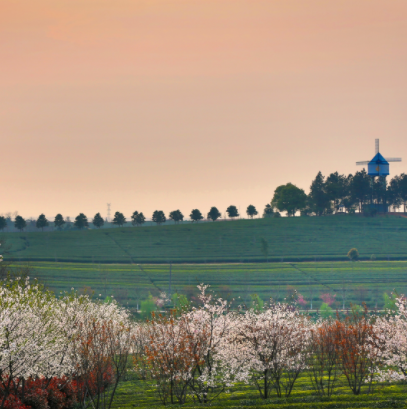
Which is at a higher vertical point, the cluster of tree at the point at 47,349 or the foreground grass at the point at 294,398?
the cluster of tree at the point at 47,349

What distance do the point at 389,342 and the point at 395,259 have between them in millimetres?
120996

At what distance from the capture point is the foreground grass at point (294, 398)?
24219 millimetres

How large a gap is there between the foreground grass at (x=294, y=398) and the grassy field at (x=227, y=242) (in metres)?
112

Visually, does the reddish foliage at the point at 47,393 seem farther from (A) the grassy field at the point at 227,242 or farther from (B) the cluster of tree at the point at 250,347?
(A) the grassy field at the point at 227,242

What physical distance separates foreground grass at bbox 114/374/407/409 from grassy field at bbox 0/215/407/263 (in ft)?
368

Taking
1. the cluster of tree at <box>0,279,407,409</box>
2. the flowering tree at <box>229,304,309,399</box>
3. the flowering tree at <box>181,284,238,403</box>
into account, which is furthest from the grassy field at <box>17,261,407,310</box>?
the flowering tree at <box>181,284,238,403</box>

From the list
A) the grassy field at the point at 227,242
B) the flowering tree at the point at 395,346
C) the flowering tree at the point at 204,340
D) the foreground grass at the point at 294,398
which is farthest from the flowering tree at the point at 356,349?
the grassy field at the point at 227,242

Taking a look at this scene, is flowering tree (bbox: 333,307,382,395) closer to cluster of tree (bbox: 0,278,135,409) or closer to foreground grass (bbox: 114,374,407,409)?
foreground grass (bbox: 114,374,407,409)

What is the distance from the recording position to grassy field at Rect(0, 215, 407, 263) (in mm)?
150500

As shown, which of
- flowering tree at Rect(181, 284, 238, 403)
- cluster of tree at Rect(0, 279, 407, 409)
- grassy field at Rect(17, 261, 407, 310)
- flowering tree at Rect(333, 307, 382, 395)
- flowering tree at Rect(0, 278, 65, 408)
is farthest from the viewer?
grassy field at Rect(17, 261, 407, 310)

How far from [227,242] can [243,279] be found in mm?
44506

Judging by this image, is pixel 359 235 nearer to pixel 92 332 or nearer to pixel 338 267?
pixel 338 267

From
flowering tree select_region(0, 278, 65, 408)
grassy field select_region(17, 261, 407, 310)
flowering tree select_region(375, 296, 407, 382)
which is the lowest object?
grassy field select_region(17, 261, 407, 310)

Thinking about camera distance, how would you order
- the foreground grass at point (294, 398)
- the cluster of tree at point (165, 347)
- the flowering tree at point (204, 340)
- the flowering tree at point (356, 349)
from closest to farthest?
the foreground grass at point (294, 398) < the cluster of tree at point (165, 347) < the flowering tree at point (356, 349) < the flowering tree at point (204, 340)
